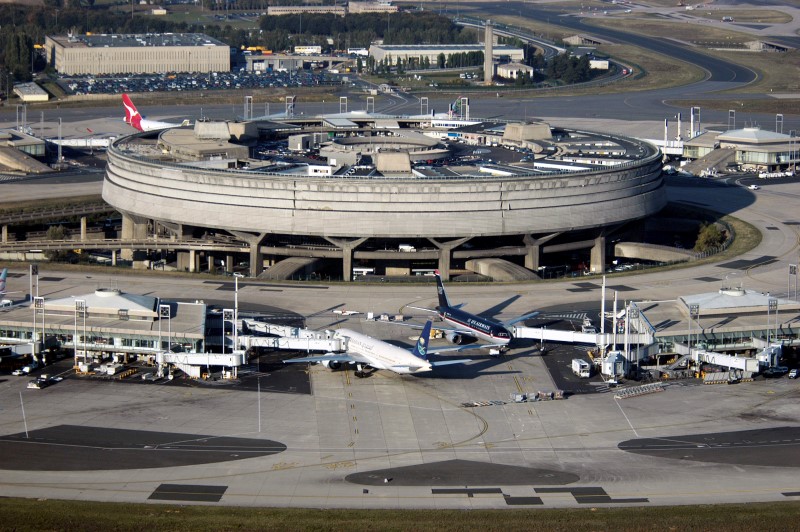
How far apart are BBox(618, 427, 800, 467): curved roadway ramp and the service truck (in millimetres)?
14485

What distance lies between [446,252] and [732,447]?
56.2m

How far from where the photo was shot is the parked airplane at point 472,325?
110m

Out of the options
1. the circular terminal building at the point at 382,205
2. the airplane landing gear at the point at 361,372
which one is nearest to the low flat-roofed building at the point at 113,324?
the airplane landing gear at the point at 361,372

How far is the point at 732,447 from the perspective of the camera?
89438 millimetres

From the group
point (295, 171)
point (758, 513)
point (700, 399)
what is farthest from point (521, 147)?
point (758, 513)

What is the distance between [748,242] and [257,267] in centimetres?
5756

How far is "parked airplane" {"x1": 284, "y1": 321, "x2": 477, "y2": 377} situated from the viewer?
4003 inches

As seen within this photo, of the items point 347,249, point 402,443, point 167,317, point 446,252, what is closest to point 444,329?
point 167,317

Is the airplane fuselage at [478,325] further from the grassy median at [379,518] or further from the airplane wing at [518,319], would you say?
the grassy median at [379,518]

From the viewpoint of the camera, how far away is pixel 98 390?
10038 cm

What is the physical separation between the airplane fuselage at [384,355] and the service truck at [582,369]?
498 inches

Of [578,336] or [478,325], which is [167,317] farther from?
[578,336]

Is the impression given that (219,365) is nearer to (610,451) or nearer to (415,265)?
(610,451)

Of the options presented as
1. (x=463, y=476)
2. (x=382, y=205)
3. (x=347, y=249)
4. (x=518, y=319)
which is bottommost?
(x=463, y=476)
